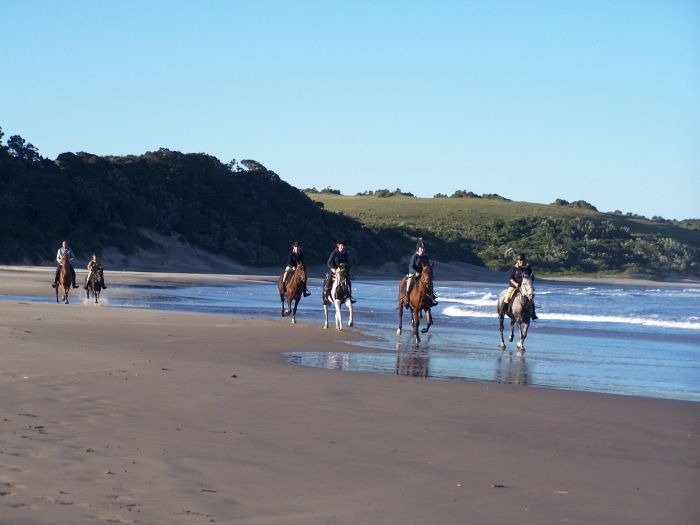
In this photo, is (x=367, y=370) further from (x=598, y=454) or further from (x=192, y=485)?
(x=192, y=485)

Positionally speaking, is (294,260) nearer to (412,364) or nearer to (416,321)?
(416,321)

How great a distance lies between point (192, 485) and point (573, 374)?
880cm

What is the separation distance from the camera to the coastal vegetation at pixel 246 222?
182ft

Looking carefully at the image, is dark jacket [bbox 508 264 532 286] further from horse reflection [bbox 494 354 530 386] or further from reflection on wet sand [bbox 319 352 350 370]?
reflection on wet sand [bbox 319 352 350 370]

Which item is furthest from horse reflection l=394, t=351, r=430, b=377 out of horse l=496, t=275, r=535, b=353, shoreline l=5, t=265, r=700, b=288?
shoreline l=5, t=265, r=700, b=288

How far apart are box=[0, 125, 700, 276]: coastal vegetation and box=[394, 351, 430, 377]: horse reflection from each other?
39322mm

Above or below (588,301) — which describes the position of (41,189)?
above

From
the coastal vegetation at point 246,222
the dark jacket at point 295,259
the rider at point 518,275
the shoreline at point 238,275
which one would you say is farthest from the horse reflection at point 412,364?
the coastal vegetation at point 246,222

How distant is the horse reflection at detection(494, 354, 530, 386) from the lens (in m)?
12.7

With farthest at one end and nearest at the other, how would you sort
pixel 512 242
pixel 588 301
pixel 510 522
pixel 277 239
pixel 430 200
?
1. pixel 430 200
2. pixel 512 242
3. pixel 277 239
4. pixel 588 301
5. pixel 510 522

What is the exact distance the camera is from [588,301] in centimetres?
3834

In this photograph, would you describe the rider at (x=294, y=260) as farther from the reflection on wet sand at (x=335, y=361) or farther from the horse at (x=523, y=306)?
the reflection on wet sand at (x=335, y=361)

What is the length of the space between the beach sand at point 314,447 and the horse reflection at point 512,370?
37.3 inches

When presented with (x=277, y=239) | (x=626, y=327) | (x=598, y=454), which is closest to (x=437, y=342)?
(x=626, y=327)
